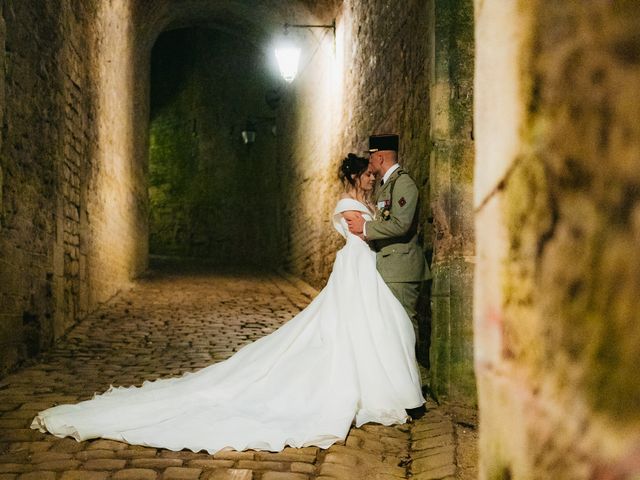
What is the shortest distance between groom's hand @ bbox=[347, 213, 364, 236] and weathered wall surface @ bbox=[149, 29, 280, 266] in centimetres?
1515

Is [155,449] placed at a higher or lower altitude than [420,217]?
lower

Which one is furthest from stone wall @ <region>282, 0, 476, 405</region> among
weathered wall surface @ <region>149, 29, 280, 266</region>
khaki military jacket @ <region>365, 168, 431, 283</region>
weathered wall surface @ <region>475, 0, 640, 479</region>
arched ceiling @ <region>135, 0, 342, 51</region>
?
weathered wall surface @ <region>149, 29, 280, 266</region>

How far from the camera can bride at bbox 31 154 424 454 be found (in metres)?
3.05

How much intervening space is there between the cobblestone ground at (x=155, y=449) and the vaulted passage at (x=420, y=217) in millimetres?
24

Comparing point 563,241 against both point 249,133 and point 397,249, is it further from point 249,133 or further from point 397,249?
point 249,133

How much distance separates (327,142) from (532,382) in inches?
Answer: 348

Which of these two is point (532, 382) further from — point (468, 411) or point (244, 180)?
point (244, 180)

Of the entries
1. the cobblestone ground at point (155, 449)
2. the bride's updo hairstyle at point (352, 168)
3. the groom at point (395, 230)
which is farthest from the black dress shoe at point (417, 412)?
the bride's updo hairstyle at point (352, 168)

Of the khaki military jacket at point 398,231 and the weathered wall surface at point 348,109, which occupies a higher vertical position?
the weathered wall surface at point 348,109

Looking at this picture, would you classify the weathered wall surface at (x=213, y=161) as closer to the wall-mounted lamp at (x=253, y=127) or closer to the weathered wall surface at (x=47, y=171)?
the wall-mounted lamp at (x=253, y=127)

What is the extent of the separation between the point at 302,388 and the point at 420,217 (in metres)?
1.99

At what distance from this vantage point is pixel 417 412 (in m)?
3.61

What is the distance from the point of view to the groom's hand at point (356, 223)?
13.1ft

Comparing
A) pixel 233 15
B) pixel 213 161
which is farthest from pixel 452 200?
pixel 213 161
